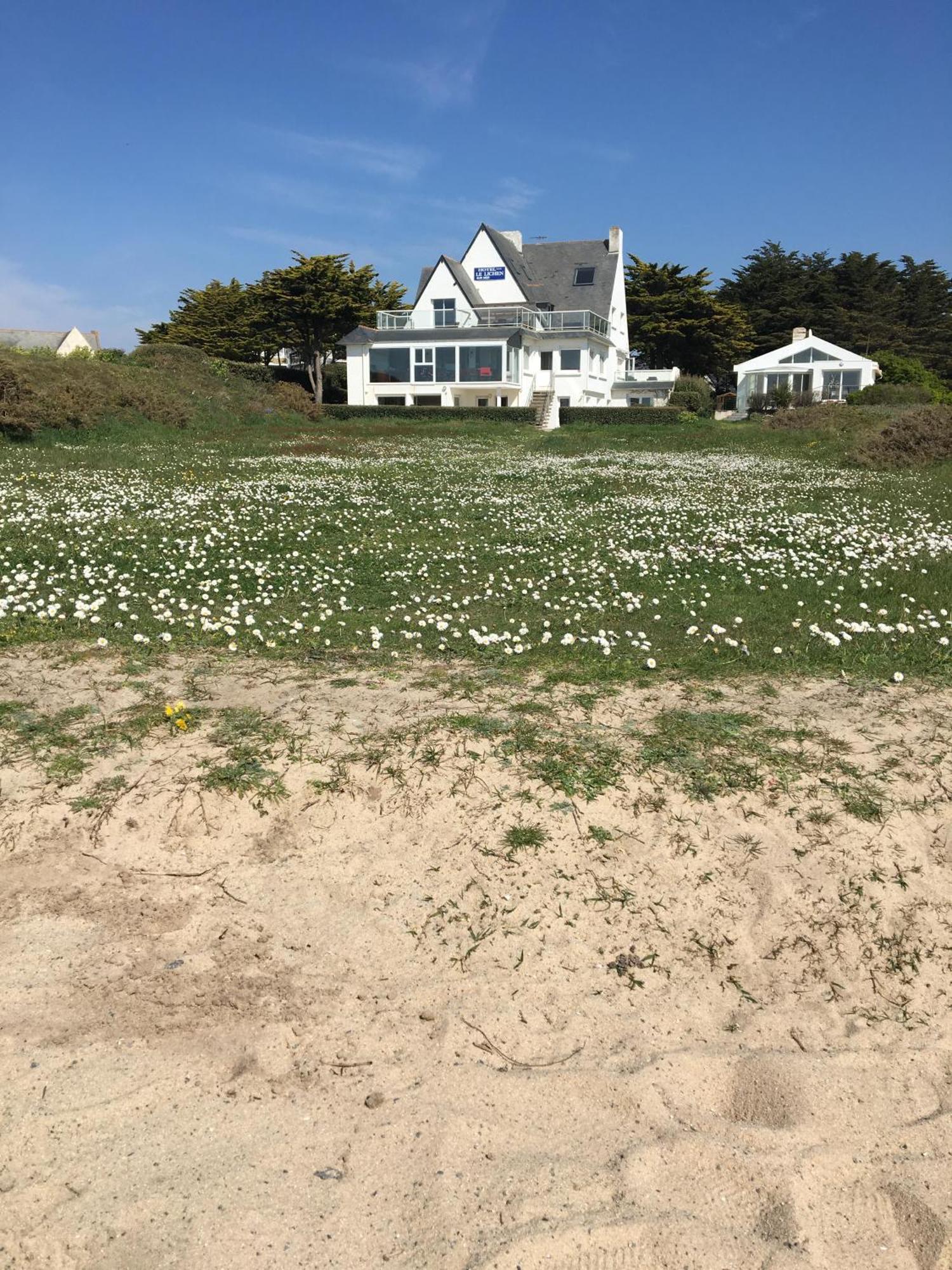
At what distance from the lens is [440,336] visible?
203 feet

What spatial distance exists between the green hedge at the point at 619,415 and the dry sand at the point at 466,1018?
50.0m

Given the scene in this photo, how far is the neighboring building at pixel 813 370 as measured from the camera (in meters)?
65.1

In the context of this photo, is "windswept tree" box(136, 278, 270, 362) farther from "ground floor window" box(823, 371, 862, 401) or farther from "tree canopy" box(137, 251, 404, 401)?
"ground floor window" box(823, 371, 862, 401)

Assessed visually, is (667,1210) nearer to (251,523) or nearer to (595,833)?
(595,833)

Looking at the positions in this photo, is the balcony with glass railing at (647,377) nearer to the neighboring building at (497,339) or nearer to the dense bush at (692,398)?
the neighboring building at (497,339)

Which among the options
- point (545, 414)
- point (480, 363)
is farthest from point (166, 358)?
point (545, 414)

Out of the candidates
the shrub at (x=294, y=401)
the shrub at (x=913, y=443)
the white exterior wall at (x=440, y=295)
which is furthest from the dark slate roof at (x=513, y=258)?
the shrub at (x=913, y=443)

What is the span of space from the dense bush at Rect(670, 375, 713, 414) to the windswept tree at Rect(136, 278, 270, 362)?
32.3m

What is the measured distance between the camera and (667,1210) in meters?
3.61

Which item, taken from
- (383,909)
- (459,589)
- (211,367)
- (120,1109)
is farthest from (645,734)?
(211,367)

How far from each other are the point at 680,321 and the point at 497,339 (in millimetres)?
24011

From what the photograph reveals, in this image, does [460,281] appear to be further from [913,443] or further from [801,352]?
[913,443]

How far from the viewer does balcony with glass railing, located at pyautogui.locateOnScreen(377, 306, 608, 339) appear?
62.6 meters

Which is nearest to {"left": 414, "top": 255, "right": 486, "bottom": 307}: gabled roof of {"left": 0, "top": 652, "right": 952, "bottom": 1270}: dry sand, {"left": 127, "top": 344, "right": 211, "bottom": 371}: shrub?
{"left": 127, "top": 344, "right": 211, "bottom": 371}: shrub
